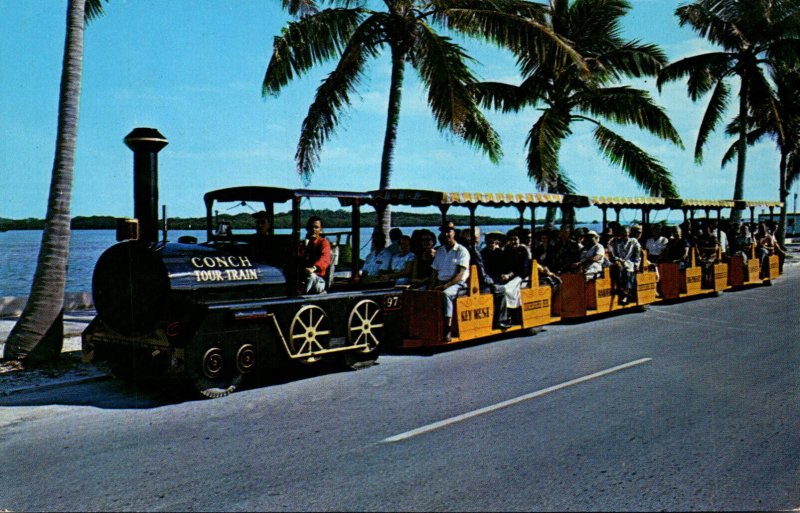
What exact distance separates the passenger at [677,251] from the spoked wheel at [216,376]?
40.3 feet

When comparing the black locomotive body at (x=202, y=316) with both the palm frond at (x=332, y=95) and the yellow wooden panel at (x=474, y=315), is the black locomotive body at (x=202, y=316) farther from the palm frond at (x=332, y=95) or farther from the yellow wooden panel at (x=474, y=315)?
the palm frond at (x=332, y=95)

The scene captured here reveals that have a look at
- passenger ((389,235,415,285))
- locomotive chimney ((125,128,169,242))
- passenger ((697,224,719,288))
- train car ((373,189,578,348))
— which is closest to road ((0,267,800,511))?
train car ((373,189,578,348))

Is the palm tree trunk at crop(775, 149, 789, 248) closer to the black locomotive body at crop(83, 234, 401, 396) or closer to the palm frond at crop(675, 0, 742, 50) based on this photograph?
the palm frond at crop(675, 0, 742, 50)

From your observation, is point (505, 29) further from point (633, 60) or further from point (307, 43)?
point (633, 60)

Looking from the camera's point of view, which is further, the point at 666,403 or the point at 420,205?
the point at 420,205

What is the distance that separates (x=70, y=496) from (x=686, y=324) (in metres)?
10.9

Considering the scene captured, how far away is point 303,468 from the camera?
5.01 metres

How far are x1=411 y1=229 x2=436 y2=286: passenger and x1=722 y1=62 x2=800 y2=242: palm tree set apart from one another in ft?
66.6

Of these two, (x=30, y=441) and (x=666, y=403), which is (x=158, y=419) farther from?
(x=666, y=403)

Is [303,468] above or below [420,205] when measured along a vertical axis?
below

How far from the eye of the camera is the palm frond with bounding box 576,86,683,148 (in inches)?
802

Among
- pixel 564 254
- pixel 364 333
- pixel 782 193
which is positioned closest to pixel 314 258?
pixel 364 333

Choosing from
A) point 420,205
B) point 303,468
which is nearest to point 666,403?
point 303,468

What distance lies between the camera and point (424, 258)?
1109 centimetres
